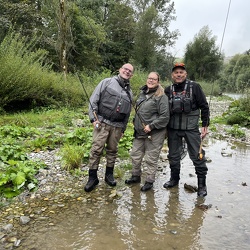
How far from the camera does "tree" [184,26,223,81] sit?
47.9m

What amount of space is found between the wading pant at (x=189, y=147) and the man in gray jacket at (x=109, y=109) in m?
0.95

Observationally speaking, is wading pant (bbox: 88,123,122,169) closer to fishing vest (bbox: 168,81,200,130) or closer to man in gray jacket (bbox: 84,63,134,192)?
man in gray jacket (bbox: 84,63,134,192)

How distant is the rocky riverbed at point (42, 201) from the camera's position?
3489 mm

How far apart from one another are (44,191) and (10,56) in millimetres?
7185

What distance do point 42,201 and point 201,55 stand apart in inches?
1944

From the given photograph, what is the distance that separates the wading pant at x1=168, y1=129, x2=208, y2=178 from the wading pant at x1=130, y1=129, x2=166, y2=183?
20cm

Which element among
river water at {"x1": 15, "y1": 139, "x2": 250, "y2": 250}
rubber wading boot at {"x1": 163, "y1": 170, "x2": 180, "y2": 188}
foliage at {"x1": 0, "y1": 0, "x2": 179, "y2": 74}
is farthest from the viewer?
foliage at {"x1": 0, "y1": 0, "x2": 179, "y2": 74}

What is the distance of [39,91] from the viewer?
459 inches

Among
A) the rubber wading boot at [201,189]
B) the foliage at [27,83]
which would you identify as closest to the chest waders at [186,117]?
the rubber wading boot at [201,189]

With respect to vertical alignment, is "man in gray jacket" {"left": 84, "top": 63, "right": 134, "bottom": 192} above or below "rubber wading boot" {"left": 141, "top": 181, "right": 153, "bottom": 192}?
above

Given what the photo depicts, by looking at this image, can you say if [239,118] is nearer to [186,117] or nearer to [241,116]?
[241,116]

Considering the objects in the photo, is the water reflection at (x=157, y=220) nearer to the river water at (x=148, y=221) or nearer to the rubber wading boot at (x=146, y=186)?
the river water at (x=148, y=221)

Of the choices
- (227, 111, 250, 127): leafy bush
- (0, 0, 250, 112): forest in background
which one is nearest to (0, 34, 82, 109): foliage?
(0, 0, 250, 112): forest in background

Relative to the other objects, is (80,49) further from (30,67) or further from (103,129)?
(103,129)
